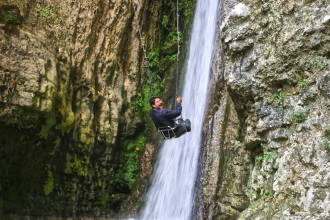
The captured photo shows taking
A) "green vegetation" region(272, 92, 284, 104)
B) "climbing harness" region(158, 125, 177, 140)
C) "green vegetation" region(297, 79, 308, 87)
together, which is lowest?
"climbing harness" region(158, 125, 177, 140)

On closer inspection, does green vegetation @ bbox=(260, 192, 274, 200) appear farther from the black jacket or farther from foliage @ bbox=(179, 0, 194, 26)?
foliage @ bbox=(179, 0, 194, 26)

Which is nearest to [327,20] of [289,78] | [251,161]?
[289,78]

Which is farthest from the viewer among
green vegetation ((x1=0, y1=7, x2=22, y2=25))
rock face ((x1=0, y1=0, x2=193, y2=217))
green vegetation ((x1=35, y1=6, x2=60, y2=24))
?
green vegetation ((x1=35, y1=6, x2=60, y2=24))

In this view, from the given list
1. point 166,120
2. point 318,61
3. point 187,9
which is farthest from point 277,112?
point 187,9

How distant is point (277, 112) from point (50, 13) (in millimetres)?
6979

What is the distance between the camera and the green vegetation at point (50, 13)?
10553 mm

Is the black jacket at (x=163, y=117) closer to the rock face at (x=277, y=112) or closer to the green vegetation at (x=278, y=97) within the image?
the rock face at (x=277, y=112)

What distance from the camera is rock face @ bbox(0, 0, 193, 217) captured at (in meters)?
9.77

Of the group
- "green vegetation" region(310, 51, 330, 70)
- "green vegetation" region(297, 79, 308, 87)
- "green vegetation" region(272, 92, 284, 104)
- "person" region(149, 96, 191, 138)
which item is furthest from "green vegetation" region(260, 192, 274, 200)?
"person" region(149, 96, 191, 138)

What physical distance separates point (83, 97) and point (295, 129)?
22.6 ft

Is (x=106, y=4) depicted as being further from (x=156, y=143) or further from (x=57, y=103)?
(x=156, y=143)

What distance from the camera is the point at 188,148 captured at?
1248cm

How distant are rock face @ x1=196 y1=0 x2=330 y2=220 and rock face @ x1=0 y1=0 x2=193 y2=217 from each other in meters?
4.63

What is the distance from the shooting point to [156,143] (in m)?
13.9
